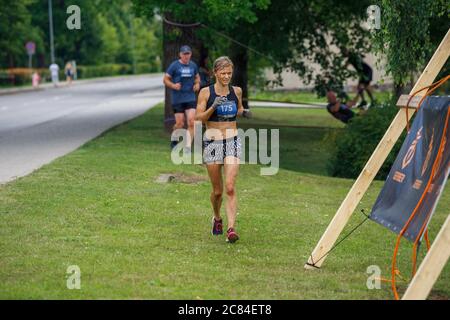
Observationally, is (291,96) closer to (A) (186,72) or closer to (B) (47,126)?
(B) (47,126)

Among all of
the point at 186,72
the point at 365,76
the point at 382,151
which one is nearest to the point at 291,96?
the point at 365,76

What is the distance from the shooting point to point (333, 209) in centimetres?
1330

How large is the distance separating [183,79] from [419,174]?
9.68 metres

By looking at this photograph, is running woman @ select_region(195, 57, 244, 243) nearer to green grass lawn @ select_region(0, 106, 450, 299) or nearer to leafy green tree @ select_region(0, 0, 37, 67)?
green grass lawn @ select_region(0, 106, 450, 299)

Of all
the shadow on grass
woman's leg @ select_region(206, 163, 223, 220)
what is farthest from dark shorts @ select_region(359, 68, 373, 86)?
woman's leg @ select_region(206, 163, 223, 220)

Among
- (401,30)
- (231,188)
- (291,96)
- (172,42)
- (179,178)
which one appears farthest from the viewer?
(291,96)

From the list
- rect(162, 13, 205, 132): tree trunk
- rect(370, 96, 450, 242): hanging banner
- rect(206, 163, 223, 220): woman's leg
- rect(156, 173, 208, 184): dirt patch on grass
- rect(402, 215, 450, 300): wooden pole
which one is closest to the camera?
rect(402, 215, 450, 300): wooden pole

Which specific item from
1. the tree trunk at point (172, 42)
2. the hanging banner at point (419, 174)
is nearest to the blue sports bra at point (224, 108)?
the hanging banner at point (419, 174)

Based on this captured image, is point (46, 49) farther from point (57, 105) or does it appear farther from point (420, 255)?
point (420, 255)

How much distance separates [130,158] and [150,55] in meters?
90.5

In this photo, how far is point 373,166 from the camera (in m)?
8.72

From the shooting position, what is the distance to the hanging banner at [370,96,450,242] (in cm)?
768

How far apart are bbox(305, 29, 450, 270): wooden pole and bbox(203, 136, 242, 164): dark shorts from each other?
183cm

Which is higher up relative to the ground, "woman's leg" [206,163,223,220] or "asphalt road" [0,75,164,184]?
"woman's leg" [206,163,223,220]
